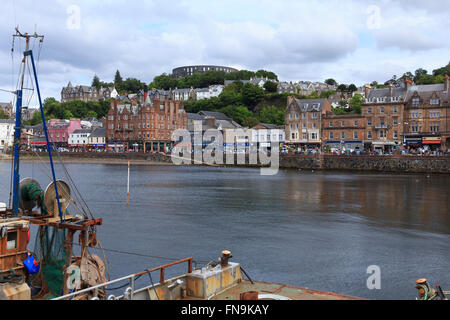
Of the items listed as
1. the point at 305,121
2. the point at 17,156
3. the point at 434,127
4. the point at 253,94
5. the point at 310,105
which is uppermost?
the point at 253,94

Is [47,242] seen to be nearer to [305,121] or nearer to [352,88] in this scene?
[305,121]

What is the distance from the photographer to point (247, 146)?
111438mm

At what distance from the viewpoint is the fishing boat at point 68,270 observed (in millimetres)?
11219

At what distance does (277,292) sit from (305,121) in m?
88.0

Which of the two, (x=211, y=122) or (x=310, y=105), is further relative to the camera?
(x=211, y=122)

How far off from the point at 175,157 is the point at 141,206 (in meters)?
74.7

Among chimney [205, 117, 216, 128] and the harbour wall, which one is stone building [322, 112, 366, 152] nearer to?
the harbour wall

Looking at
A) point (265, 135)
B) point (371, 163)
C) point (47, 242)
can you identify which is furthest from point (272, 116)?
point (47, 242)

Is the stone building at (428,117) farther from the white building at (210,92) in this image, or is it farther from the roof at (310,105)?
the white building at (210,92)

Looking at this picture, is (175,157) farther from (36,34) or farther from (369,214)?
(36,34)

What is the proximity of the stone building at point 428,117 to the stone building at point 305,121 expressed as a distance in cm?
1861

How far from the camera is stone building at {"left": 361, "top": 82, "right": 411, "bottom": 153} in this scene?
86.8 m

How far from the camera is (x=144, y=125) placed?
123m

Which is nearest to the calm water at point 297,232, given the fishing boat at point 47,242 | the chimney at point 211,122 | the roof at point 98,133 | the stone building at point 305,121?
the fishing boat at point 47,242
